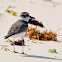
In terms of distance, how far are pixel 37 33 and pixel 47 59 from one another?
365 cm

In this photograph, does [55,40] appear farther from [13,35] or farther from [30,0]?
[30,0]

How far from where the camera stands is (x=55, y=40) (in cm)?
1191

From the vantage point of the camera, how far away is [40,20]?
17.2 metres

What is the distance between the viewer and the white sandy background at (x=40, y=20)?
340 inches

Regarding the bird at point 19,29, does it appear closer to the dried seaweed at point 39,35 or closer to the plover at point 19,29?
the plover at point 19,29

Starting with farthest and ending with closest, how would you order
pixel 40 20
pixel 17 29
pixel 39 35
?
pixel 40 20 < pixel 39 35 < pixel 17 29

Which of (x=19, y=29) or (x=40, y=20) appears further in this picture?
(x=40, y=20)

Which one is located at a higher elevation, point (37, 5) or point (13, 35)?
point (37, 5)

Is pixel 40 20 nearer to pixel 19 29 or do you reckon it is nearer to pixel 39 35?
pixel 39 35

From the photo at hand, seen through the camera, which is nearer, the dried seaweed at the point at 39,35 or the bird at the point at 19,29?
the bird at the point at 19,29

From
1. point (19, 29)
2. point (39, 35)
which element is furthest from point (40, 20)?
point (19, 29)

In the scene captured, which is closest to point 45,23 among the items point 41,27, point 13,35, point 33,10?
point 41,27

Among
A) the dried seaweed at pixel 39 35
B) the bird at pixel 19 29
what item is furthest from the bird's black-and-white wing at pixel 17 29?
the dried seaweed at pixel 39 35

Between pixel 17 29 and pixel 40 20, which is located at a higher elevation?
pixel 40 20
